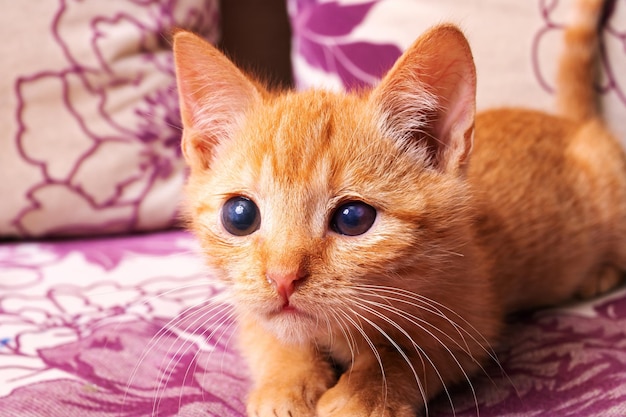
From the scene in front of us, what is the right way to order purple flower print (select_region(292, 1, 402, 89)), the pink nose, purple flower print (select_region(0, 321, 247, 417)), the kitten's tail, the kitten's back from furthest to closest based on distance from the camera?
purple flower print (select_region(292, 1, 402, 89)), the kitten's tail, the kitten's back, purple flower print (select_region(0, 321, 247, 417)), the pink nose

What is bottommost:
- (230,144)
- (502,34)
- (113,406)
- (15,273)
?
(113,406)

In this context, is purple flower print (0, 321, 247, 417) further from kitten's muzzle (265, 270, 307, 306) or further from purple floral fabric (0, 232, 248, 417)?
kitten's muzzle (265, 270, 307, 306)

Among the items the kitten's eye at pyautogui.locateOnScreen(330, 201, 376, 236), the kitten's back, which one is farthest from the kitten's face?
the kitten's back

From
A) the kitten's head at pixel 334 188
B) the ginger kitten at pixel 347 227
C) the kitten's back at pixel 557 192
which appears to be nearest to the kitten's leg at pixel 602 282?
the kitten's back at pixel 557 192

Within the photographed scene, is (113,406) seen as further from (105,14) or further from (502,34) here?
(502,34)

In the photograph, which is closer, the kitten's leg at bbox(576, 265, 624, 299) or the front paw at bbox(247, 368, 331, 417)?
the front paw at bbox(247, 368, 331, 417)

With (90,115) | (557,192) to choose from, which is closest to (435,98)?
(557,192)

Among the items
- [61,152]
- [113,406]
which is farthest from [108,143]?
[113,406]
